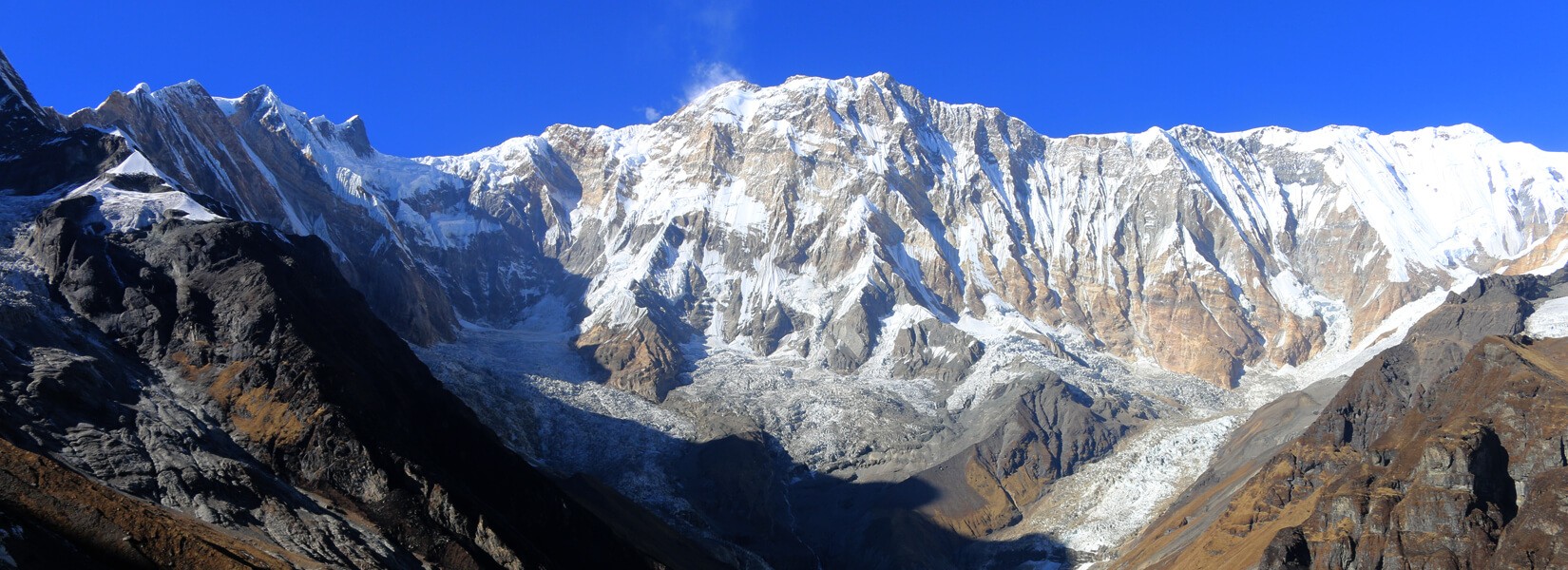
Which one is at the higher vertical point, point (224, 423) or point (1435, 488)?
point (224, 423)

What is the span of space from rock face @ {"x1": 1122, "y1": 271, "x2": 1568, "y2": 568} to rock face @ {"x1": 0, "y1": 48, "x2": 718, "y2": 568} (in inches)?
2982

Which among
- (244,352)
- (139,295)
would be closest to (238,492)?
(244,352)

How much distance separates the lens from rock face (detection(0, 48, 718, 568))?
7369 centimetres

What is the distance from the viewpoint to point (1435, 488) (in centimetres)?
11881

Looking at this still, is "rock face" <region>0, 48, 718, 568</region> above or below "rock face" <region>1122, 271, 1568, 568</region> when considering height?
above

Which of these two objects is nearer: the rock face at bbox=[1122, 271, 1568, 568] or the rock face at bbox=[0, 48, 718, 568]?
the rock face at bbox=[0, 48, 718, 568]

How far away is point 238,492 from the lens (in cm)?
8550

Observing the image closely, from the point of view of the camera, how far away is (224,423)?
103m

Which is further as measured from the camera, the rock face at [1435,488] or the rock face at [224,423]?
the rock face at [1435,488]

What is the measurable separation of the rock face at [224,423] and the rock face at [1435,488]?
75.7 m

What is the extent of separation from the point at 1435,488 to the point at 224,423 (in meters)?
126

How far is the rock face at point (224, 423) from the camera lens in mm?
73688

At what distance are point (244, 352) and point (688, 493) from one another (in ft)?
309

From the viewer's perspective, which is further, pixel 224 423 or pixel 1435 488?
pixel 1435 488
